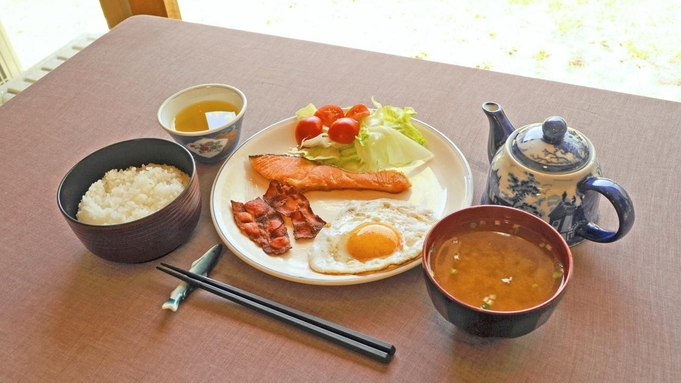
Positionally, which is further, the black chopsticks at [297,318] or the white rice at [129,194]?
the white rice at [129,194]

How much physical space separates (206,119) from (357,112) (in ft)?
1.64

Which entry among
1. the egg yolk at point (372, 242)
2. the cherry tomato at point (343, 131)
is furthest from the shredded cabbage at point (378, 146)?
the egg yolk at point (372, 242)

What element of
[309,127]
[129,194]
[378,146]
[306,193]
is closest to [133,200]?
[129,194]

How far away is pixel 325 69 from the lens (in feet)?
6.93

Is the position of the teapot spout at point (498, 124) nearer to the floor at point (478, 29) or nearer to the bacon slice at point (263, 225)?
the bacon slice at point (263, 225)

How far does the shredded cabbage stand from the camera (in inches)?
66.6

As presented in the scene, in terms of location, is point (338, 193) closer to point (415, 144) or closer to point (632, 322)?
point (415, 144)

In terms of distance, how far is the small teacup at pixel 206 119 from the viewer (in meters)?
1.65

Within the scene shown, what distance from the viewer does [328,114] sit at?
1.80 meters

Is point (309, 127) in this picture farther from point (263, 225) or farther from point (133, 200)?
point (133, 200)

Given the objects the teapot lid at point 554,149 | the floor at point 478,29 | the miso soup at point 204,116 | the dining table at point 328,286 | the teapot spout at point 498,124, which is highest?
the teapot lid at point 554,149

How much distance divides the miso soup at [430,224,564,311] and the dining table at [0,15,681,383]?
12 cm

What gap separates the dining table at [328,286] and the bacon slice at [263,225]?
8 centimetres

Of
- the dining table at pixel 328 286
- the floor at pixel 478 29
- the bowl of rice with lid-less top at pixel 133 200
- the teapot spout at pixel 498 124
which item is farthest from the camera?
the floor at pixel 478 29
